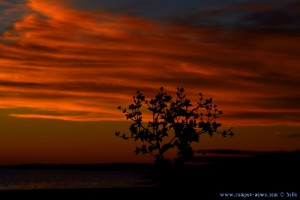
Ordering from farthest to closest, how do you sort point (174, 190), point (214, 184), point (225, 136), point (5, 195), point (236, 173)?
point (5, 195), point (236, 173), point (214, 184), point (174, 190), point (225, 136)

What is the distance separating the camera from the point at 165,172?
35812 mm

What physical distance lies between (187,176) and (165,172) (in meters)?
2.85

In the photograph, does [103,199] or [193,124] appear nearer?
[193,124]

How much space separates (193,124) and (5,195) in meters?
18.4

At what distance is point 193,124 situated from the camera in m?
36.3

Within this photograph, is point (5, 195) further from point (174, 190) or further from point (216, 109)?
point (216, 109)

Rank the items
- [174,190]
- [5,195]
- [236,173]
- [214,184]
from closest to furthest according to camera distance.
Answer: [174,190] → [214,184] → [236,173] → [5,195]

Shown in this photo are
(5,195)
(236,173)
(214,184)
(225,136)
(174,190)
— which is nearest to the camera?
(225,136)

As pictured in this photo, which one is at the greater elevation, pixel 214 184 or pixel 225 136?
pixel 225 136

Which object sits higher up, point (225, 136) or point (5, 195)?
point (225, 136)

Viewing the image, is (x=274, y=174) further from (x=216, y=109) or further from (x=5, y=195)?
(x=5, y=195)

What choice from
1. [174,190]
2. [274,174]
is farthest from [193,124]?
[274,174]

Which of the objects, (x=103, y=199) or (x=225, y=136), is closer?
(x=225, y=136)

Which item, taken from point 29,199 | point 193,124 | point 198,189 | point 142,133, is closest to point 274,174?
point 198,189
